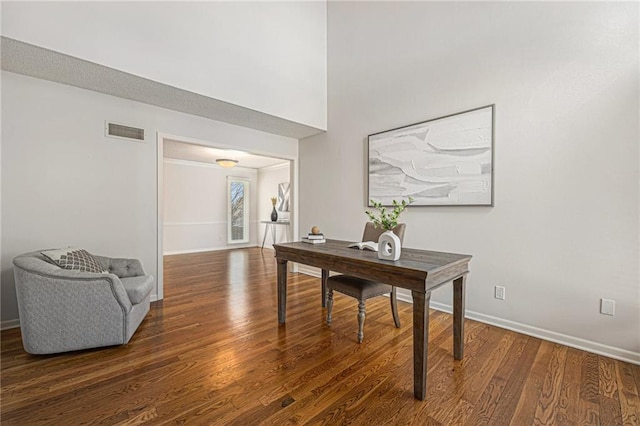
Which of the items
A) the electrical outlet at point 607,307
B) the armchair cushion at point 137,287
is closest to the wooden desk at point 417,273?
the electrical outlet at point 607,307

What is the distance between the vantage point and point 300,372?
1864 millimetres

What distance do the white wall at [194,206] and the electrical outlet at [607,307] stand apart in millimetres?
7312

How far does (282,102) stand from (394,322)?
3.05 m

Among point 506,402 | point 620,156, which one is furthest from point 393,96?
point 506,402

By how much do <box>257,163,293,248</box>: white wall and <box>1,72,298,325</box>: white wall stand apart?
3965 mm

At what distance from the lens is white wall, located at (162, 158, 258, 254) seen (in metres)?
6.64

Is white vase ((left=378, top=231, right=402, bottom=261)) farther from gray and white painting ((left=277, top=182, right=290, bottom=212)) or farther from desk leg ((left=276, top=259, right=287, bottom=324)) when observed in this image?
gray and white painting ((left=277, top=182, right=290, bottom=212))

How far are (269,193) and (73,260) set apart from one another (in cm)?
567

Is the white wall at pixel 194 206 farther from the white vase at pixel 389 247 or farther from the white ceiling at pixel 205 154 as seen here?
the white vase at pixel 389 247

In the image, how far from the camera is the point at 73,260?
2330 millimetres

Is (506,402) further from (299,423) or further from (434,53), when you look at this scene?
(434,53)

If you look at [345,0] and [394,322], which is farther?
[345,0]

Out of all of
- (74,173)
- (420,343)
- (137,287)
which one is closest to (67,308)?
(137,287)

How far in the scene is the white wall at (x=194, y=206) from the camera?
664cm
